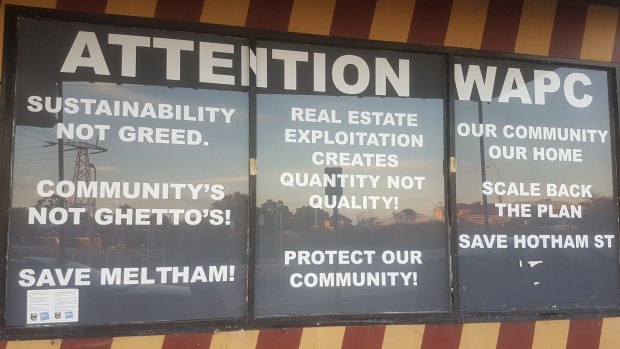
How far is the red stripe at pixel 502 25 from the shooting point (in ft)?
14.3

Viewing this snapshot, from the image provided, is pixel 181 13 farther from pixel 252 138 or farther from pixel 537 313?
pixel 537 313

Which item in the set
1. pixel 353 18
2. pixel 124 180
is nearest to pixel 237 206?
pixel 124 180

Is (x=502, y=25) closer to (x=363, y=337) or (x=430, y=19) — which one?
(x=430, y=19)

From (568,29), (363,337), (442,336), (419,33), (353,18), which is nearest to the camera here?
(363,337)

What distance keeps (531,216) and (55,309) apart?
11.4ft

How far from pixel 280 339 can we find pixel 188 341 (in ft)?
2.05

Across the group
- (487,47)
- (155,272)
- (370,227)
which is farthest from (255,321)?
(487,47)

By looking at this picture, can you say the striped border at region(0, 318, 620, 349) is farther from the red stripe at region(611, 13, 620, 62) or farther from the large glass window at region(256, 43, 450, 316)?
the red stripe at region(611, 13, 620, 62)

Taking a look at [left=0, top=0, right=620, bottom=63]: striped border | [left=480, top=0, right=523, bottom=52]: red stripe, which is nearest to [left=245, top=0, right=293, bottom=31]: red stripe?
[left=0, top=0, right=620, bottom=63]: striped border

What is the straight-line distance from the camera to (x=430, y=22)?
14.0 feet

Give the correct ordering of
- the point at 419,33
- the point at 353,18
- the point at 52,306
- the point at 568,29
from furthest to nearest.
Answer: the point at 568,29 → the point at 419,33 → the point at 353,18 → the point at 52,306

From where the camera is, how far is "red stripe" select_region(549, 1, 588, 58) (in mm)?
4477

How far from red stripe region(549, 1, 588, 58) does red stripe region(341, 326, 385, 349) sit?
2.64 meters

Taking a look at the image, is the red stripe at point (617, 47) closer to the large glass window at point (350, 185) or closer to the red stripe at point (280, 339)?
the large glass window at point (350, 185)
